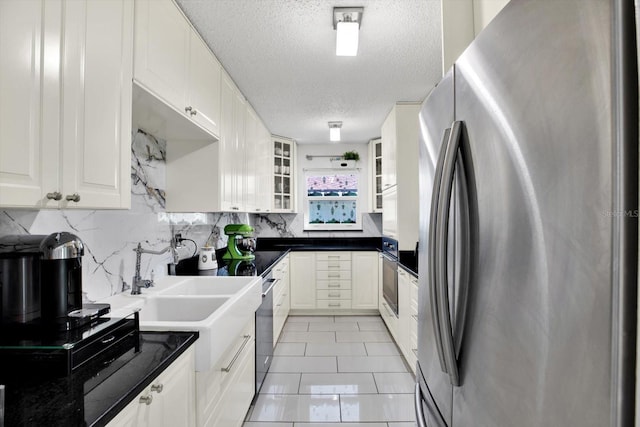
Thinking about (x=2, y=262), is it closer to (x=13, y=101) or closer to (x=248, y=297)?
(x=13, y=101)

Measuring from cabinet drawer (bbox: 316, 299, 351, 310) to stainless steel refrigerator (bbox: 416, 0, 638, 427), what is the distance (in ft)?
12.8

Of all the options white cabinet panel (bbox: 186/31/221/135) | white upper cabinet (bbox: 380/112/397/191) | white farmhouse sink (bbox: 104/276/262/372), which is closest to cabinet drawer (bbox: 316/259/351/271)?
white upper cabinet (bbox: 380/112/397/191)

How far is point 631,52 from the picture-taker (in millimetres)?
376

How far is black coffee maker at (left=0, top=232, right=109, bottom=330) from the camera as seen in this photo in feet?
3.26

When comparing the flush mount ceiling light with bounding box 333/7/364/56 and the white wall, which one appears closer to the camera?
the white wall

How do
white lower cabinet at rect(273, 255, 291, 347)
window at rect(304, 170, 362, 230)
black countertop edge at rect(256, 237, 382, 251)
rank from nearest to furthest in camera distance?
white lower cabinet at rect(273, 255, 291, 347)
black countertop edge at rect(256, 237, 382, 251)
window at rect(304, 170, 362, 230)

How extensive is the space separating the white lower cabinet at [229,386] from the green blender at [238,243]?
3.38ft

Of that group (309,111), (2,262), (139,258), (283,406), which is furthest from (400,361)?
(2,262)

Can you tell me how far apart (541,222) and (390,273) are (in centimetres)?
337

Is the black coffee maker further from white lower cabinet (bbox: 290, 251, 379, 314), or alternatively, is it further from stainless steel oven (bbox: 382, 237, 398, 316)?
white lower cabinet (bbox: 290, 251, 379, 314)

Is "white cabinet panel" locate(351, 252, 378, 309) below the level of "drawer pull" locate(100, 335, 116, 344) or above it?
below

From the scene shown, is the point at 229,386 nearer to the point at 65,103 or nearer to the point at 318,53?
the point at 65,103

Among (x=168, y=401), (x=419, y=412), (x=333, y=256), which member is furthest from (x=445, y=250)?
(x=333, y=256)

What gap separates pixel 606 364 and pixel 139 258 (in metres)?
1.99
